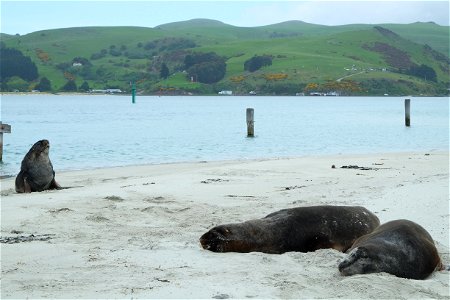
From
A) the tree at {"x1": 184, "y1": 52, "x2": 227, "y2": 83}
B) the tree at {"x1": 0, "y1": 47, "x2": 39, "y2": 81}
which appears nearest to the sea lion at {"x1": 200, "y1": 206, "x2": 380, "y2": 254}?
the tree at {"x1": 184, "y1": 52, "x2": 227, "y2": 83}

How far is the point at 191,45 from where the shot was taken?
18888 centimetres

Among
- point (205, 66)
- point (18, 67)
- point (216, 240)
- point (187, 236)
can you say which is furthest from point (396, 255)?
point (18, 67)

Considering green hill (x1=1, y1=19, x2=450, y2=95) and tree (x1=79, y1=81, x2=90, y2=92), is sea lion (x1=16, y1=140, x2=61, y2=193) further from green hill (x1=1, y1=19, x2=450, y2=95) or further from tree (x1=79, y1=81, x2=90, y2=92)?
tree (x1=79, y1=81, x2=90, y2=92)

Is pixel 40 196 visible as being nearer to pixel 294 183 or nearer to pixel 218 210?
pixel 218 210

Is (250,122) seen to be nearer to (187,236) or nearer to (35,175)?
(35,175)

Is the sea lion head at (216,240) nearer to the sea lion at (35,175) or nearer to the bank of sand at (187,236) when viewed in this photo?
the bank of sand at (187,236)

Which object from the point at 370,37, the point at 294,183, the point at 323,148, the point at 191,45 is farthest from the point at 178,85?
the point at 294,183

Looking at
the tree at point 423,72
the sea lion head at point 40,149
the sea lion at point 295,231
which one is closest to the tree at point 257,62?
the tree at point 423,72

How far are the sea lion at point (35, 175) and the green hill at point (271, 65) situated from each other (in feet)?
418

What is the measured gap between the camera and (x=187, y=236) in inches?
350

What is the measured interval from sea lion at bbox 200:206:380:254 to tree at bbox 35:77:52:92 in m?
150

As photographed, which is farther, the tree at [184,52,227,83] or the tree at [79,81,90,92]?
the tree at [79,81,90,92]

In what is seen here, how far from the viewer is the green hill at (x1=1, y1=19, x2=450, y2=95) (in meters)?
143

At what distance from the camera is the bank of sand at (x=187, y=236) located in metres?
6.47
